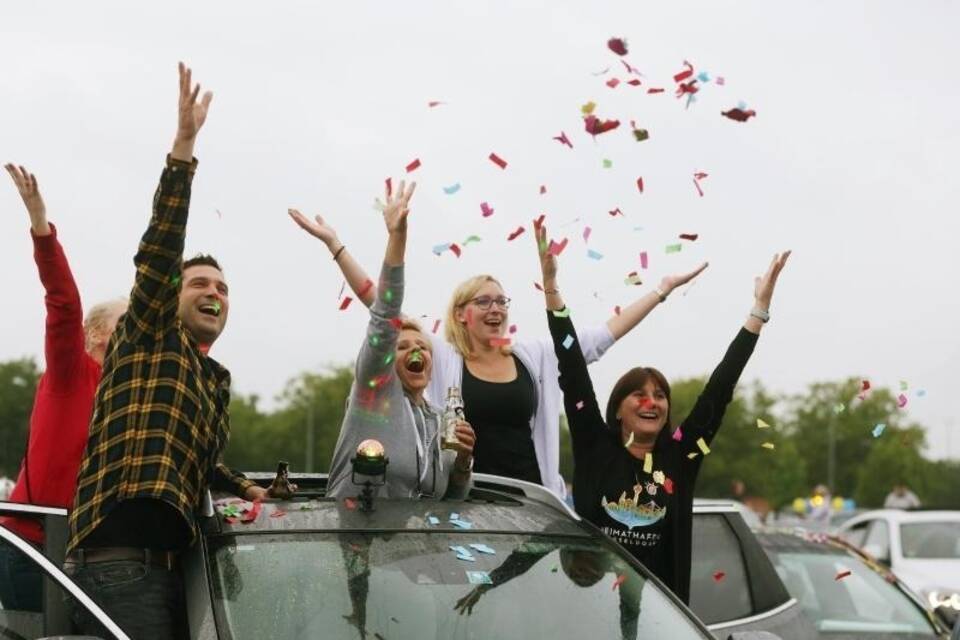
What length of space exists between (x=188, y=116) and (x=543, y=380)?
2290 mm

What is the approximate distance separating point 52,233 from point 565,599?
1.98m

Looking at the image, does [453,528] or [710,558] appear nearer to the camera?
[453,528]

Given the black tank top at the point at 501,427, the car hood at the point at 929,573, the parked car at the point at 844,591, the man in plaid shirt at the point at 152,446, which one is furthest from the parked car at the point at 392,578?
the car hood at the point at 929,573

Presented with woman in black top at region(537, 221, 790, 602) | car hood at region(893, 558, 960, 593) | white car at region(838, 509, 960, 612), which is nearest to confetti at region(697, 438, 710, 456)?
woman in black top at region(537, 221, 790, 602)

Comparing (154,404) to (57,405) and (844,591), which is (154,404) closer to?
(57,405)

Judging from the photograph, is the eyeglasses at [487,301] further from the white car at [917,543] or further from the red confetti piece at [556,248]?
the white car at [917,543]

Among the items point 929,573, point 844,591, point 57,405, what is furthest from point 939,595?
point 57,405

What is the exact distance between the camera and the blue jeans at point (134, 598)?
4.22 meters

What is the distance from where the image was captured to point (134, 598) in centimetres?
431

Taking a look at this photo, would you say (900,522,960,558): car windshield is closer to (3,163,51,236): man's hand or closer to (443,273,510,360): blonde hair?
(443,273,510,360): blonde hair

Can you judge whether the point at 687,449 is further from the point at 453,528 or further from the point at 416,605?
the point at 416,605

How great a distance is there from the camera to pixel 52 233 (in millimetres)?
5082

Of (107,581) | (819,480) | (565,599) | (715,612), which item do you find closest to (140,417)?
(107,581)

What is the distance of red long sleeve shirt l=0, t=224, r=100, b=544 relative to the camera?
503cm
